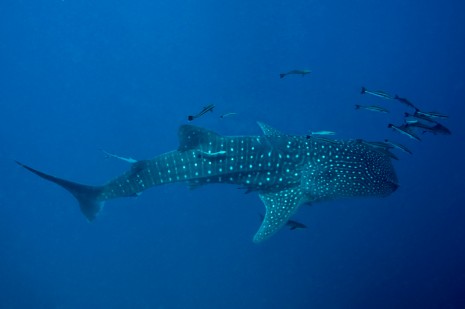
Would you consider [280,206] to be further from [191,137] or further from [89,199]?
[89,199]

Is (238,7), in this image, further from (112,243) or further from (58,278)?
(58,278)

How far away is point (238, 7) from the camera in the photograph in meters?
20.1

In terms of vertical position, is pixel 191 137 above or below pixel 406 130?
above

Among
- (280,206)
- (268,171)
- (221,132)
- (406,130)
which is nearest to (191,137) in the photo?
(268,171)

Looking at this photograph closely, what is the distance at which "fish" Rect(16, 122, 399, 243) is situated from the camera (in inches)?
251

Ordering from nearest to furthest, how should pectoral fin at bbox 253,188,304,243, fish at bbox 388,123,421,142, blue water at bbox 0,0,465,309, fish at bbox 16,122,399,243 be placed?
fish at bbox 16,122,399,243
pectoral fin at bbox 253,188,304,243
fish at bbox 388,123,421,142
blue water at bbox 0,0,465,309

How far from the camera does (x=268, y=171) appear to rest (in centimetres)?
667

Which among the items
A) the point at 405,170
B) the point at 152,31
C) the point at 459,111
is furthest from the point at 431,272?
the point at 152,31

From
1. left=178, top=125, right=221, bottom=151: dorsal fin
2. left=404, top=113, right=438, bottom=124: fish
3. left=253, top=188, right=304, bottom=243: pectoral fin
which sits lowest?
left=253, top=188, right=304, bottom=243: pectoral fin

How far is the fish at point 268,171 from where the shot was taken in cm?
636

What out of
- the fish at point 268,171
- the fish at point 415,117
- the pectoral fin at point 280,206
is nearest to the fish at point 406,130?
the fish at point 415,117

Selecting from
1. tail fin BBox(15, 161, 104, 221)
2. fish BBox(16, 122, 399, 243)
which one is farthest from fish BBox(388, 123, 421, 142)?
tail fin BBox(15, 161, 104, 221)

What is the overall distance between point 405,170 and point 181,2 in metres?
18.0

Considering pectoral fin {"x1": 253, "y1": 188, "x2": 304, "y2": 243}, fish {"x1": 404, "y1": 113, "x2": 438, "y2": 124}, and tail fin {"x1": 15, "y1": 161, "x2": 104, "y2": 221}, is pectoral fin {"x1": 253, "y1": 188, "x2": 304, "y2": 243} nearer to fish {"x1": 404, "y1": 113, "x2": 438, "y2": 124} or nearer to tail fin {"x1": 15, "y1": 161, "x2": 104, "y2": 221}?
fish {"x1": 404, "y1": 113, "x2": 438, "y2": 124}
